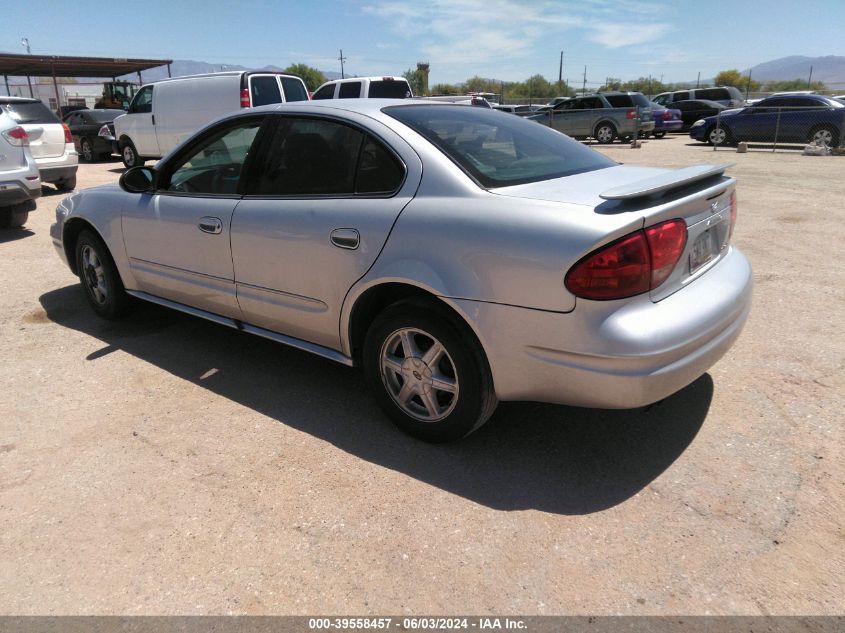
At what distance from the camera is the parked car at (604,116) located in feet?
69.3

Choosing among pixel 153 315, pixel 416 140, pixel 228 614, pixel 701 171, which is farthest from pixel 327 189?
pixel 153 315

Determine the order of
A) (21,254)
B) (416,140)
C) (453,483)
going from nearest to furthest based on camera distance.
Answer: (453,483)
(416,140)
(21,254)

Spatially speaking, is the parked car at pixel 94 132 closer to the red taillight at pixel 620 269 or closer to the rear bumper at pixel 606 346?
the rear bumper at pixel 606 346

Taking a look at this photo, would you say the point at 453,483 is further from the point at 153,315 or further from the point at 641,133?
the point at 641,133

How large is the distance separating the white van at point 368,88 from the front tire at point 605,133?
9622mm

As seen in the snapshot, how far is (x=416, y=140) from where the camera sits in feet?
10.3

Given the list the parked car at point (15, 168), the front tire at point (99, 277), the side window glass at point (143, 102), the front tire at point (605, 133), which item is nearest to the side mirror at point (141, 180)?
the front tire at point (99, 277)

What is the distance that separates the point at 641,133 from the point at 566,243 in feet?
72.6

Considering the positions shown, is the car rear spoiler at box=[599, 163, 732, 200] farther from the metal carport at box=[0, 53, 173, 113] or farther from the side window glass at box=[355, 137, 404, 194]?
the metal carport at box=[0, 53, 173, 113]

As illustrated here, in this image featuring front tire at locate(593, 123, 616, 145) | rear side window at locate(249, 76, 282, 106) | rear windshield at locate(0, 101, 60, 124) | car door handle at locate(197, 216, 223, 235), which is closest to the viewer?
car door handle at locate(197, 216, 223, 235)

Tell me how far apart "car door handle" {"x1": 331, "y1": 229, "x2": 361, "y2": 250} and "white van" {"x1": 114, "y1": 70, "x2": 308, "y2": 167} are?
933 cm

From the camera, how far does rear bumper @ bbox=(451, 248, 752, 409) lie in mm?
2506

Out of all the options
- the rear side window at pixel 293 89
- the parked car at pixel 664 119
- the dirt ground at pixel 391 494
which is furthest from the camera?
the parked car at pixel 664 119

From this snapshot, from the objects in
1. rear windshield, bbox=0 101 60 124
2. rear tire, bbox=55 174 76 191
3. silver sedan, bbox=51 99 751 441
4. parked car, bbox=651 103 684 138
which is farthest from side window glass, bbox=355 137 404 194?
parked car, bbox=651 103 684 138
